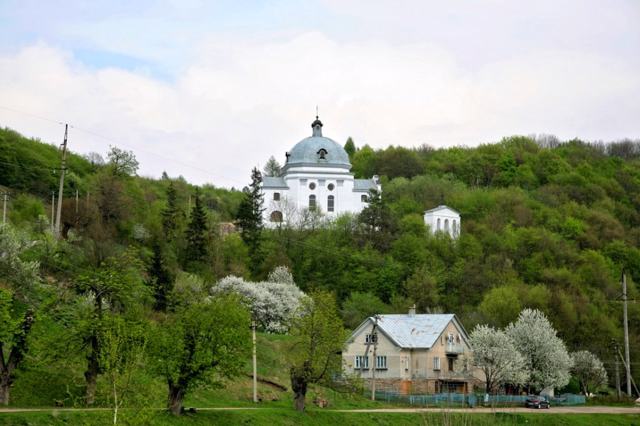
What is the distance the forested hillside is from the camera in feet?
227

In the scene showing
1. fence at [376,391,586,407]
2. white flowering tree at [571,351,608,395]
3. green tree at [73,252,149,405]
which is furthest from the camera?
white flowering tree at [571,351,608,395]

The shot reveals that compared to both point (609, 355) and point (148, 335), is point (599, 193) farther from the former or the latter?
point (148, 335)

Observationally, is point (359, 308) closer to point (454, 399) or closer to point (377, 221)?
point (377, 221)

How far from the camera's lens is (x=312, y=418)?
43531mm

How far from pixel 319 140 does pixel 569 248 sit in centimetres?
2524

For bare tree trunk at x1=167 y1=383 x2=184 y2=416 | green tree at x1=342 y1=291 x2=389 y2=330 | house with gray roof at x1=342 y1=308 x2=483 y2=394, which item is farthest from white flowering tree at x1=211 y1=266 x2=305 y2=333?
bare tree trunk at x1=167 y1=383 x2=184 y2=416

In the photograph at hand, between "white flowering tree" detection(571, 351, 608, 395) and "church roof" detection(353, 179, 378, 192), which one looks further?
"church roof" detection(353, 179, 378, 192)

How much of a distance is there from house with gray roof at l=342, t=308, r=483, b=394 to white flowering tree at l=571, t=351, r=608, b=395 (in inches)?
300

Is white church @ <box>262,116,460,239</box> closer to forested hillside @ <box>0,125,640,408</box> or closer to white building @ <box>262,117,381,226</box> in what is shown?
white building @ <box>262,117,381,226</box>

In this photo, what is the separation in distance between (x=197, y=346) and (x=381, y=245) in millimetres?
49741

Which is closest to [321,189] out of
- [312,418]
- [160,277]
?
[160,277]

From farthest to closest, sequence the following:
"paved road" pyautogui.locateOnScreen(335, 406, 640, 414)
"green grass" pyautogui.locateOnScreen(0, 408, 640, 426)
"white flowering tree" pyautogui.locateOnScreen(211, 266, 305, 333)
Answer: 1. "white flowering tree" pyautogui.locateOnScreen(211, 266, 305, 333)
2. "paved road" pyautogui.locateOnScreen(335, 406, 640, 414)
3. "green grass" pyautogui.locateOnScreen(0, 408, 640, 426)

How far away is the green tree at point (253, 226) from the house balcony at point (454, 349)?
19.5 meters

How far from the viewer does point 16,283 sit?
4325 cm
